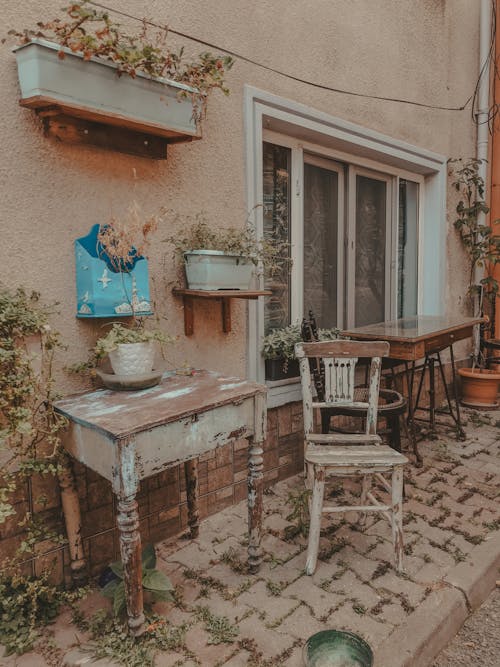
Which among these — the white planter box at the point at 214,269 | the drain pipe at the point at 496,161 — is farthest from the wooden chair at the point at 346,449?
the drain pipe at the point at 496,161

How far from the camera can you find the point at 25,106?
2168mm

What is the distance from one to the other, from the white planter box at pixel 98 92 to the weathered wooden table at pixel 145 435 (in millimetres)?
1248

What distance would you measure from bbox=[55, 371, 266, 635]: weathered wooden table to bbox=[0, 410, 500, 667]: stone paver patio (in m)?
0.22

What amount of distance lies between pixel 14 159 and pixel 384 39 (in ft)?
11.4

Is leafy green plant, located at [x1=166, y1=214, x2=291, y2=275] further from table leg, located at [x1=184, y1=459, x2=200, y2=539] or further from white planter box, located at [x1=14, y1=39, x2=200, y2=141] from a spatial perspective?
table leg, located at [x1=184, y1=459, x2=200, y2=539]

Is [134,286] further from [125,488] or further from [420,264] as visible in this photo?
[420,264]

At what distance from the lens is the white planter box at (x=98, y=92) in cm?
203

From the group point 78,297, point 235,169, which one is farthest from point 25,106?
point 235,169

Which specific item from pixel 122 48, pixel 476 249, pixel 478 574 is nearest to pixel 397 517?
pixel 478 574

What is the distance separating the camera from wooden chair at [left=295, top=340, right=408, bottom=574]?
2525mm

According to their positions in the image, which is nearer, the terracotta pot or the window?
the window

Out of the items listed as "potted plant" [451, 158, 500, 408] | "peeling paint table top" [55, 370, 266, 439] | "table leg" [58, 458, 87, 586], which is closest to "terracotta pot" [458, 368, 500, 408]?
"potted plant" [451, 158, 500, 408]

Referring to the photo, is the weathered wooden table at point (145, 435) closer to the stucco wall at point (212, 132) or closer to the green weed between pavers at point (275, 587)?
the green weed between pavers at point (275, 587)

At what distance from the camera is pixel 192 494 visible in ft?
9.35
